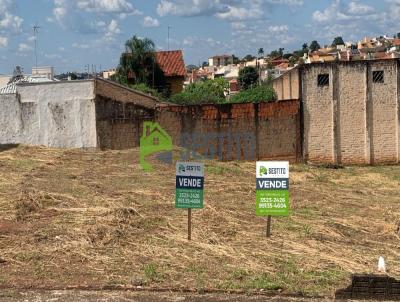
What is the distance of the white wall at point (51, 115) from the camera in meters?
22.4

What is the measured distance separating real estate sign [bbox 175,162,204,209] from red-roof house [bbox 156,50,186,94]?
145 feet

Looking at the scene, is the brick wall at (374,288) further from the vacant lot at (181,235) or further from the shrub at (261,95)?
the shrub at (261,95)

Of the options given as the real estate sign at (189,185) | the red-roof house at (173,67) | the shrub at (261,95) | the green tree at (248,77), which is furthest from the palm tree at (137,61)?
the real estate sign at (189,185)

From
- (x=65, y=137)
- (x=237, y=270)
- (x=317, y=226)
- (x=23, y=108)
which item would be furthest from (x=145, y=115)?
(x=237, y=270)

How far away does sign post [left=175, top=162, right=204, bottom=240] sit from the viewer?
8883 millimetres

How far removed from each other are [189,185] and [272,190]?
1.26 metres

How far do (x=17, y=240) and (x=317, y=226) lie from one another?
16.4ft

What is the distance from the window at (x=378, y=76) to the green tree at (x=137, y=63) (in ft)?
88.8

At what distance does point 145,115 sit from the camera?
2194cm

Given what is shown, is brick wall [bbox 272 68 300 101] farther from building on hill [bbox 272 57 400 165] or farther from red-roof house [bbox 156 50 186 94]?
red-roof house [bbox 156 50 186 94]

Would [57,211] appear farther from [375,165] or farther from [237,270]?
[375,165]

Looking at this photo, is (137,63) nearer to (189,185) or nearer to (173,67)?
(173,67)
